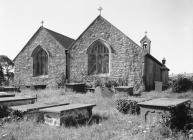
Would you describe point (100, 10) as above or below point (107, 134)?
above

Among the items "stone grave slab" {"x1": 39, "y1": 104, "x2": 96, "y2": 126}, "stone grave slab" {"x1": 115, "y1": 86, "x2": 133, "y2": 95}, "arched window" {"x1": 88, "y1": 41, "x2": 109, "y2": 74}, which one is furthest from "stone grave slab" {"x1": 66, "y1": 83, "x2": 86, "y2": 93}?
"stone grave slab" {"x1": 39, "y1": 104, "x2": 96, "y2": 126}

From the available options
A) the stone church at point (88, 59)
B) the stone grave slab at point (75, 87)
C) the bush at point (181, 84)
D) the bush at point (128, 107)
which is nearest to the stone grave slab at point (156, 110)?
the bush at point (128, 107)

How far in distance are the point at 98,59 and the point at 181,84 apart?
22.8 ft

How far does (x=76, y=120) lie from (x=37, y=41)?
15.3m

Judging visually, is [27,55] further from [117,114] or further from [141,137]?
[141,137]

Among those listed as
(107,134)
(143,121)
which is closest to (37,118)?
(107,134)

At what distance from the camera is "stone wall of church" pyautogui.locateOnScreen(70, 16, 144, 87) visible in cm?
1526

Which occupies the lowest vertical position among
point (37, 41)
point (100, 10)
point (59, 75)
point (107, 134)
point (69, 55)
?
point (107, 134)

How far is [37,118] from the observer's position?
20.8ft

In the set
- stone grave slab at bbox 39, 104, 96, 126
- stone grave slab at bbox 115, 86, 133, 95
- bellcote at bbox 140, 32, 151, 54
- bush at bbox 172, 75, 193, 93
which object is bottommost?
stone grave slab at bbox 39, 104, 96, 126

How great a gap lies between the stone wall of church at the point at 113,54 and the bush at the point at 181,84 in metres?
2.44

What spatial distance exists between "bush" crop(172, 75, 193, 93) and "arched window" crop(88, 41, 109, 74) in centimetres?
555

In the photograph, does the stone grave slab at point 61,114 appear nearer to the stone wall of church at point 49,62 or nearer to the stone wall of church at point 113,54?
the stone wall of church at point 113,54

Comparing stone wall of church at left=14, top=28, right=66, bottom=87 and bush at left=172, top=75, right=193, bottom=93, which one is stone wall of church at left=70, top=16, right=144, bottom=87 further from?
bush at left=172, top=75, right=193, bottom=93
